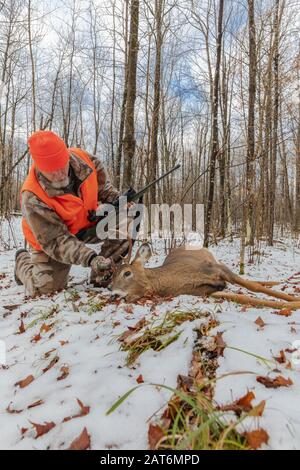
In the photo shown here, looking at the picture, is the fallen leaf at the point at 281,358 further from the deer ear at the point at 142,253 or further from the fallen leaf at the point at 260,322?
the deer ear at the point at 142,253

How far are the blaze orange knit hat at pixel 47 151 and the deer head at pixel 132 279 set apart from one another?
4.68ft

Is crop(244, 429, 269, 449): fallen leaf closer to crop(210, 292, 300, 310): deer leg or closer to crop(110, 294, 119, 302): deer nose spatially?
crop(210, 292, 300, 310): deer leg

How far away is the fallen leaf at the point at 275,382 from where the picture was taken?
158cm

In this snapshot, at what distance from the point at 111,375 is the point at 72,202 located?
3.09 m

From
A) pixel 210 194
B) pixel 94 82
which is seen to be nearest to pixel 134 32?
pixel 210 194

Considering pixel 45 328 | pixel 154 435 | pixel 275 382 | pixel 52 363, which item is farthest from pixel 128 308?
pixel 154 435

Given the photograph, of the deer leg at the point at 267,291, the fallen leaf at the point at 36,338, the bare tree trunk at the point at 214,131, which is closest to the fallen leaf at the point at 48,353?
the fallen leaf at the point at 36,338

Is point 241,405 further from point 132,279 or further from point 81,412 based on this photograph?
point 132,279


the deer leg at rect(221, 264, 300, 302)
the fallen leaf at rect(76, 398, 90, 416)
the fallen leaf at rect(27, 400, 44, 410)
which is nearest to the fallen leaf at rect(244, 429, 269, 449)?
the fallen leaf at rect(76, 398, 90, 416)

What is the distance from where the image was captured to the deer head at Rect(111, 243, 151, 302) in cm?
422

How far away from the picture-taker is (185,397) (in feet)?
4.59

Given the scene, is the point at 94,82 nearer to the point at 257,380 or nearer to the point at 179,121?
the point at 179,121

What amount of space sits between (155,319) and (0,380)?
1.06 meters

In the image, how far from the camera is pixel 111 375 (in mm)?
1851
